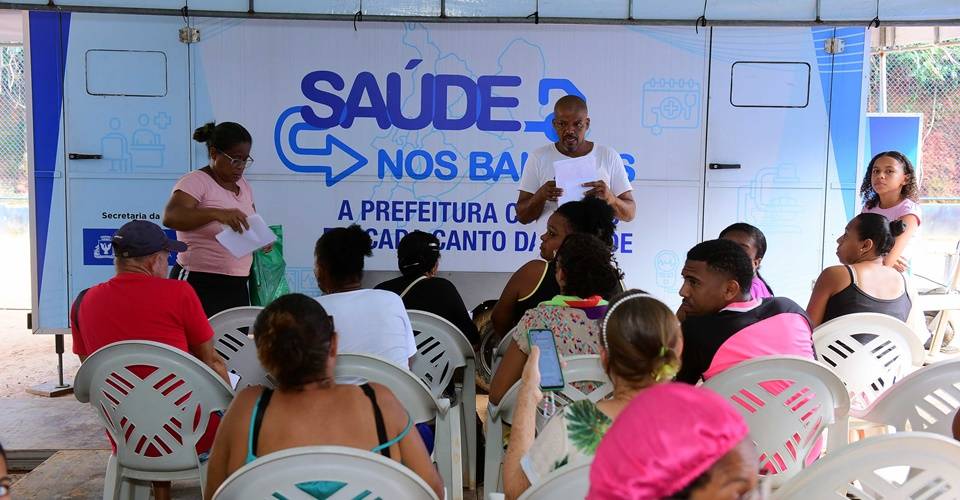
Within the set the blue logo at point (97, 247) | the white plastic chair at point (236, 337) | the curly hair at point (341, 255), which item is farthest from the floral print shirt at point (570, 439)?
the blue logo at point (97, 247)

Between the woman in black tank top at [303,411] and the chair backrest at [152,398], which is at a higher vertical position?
the woman in black tank top at [303,411]

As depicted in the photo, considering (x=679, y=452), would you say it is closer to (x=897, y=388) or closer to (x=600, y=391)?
(x=600, y=391)

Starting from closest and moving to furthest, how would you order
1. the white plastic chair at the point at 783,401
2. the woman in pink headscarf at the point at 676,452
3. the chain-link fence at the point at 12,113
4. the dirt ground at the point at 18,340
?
the woman in pink headscarf at the point at 676,452
the white plastic chair at the point at 783,401
the dirt ground at the point at 18,340
the chain-link fence at the point at 12,113

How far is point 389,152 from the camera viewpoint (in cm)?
568

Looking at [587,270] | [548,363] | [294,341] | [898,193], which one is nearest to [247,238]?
[587,270]

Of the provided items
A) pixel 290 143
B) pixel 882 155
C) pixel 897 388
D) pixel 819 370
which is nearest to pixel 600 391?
pixel 819 370

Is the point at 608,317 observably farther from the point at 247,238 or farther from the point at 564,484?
the point at 247,238

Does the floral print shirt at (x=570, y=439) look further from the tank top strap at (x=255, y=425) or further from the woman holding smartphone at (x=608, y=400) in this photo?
the tank top strap at (x=255, y=425)

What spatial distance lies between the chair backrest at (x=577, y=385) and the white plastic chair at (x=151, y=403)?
0.89m

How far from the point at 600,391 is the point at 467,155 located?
10.9ft

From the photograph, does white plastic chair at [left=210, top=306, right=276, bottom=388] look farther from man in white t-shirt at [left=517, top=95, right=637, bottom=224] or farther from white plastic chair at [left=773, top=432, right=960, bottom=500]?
white plastic chair at [left=773, top=432, right=960, bottom=500]

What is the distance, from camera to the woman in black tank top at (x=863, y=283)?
11.6 feet

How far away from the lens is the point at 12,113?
380 inches

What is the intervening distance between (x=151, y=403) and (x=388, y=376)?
0.79 meters
